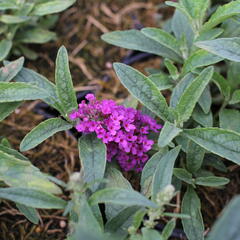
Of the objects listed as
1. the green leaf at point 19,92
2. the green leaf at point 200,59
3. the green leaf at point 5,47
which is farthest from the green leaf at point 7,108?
the green leaf at point 200,59

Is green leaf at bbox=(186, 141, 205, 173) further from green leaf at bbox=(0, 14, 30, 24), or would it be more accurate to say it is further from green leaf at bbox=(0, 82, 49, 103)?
green leaf at bbox=(0, 14, 30, 24)

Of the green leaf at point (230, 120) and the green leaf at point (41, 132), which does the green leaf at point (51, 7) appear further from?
the green leaf at point (230, 120)

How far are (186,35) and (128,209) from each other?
3.67ft

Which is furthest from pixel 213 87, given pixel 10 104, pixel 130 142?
pixel 10 104

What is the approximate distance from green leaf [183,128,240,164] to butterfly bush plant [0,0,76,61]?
1075 mm

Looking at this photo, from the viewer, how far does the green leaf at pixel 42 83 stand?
191cm

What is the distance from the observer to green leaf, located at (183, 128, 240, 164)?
1.69 metres

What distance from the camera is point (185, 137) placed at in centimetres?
195

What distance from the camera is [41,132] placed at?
5.80ft

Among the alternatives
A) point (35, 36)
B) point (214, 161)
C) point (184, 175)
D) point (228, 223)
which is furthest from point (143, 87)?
point (35, 36)

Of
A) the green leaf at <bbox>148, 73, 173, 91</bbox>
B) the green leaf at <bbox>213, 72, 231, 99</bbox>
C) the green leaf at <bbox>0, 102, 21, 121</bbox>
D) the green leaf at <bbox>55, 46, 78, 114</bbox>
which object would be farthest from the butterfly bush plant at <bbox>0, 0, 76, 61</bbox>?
the green leaf at <bbox>213, 72, 231, 99</bbox>

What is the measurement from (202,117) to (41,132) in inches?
30.4

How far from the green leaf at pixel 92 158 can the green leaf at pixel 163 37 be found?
0.61 meters

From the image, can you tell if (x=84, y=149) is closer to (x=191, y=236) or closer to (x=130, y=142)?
(x=130, y=142)
